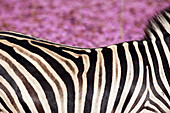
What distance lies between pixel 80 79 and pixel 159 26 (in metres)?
1.06

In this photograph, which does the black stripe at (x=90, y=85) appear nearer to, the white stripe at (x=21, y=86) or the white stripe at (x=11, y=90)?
the white stripe at (x=21, y=86)

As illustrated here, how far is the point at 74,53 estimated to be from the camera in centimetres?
254

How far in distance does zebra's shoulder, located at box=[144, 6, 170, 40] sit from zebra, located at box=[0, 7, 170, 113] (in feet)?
0.71

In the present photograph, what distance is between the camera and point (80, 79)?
7.90 ft

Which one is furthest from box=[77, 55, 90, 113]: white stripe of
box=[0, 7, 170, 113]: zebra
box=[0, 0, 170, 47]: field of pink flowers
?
box=[0, 0, 170, 47]: field of pink flowers

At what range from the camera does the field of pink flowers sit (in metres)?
7.88

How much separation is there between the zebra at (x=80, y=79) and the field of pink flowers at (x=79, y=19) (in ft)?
14.2

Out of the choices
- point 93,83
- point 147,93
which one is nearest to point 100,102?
point 93,83

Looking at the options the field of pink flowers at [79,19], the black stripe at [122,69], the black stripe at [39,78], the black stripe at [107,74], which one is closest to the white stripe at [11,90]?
the black stripe at [39,78]

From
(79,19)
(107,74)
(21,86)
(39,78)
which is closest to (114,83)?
(107,74)

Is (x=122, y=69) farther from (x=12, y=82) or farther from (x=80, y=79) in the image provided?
(x=12, y=82)

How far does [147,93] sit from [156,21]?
85 centimetres

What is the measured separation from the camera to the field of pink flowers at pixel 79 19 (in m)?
7.88

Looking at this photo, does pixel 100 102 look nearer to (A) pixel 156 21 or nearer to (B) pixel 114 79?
(B) pixel 114 79
